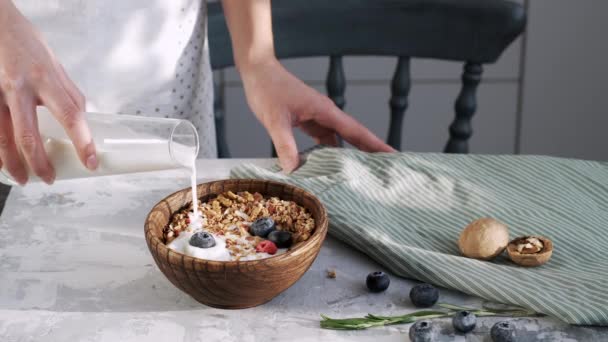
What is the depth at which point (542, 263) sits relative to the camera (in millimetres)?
796

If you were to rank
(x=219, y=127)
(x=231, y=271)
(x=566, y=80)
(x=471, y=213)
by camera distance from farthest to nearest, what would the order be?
(x=566, y=80) → (x=219, y=127) → (x=471, y=213) → (x=231, y=271)

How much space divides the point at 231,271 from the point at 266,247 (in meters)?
0.06

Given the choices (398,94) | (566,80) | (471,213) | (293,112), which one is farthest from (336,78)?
(566,80)

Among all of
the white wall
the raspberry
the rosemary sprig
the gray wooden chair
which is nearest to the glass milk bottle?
the raspberry

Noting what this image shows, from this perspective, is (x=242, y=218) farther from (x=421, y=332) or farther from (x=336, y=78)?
(x=336, y=78)

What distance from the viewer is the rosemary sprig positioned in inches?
27.9

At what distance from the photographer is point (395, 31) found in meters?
1.26

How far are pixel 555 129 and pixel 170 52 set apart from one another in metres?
1.37

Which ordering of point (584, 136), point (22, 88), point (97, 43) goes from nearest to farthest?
1. point (22, 88)
2. point (97, 43)
3. point (584, 136)

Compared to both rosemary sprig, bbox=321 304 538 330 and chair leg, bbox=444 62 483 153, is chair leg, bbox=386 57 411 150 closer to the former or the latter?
chair leg, bbox=444 62 483 153

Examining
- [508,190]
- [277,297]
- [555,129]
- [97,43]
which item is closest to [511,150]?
[555,129]

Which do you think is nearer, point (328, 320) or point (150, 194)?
point (328, 320)

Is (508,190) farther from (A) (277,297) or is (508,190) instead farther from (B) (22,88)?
(B) (22,88)

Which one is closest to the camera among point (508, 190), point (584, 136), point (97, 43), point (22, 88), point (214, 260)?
point (214, 260)
